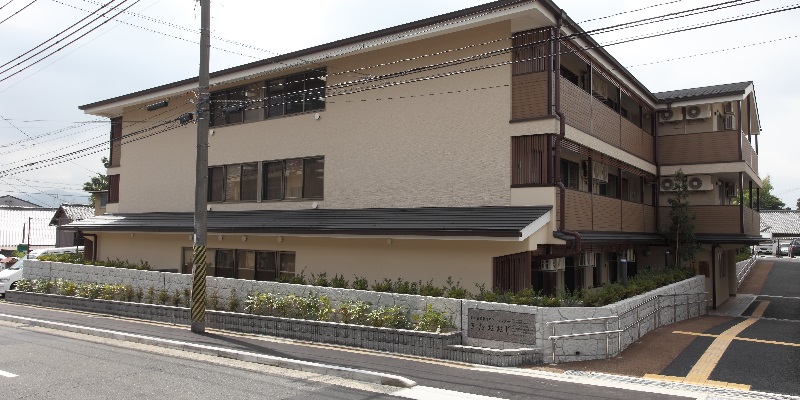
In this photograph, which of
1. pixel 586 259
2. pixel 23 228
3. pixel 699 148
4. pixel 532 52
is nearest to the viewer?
pixel 532 52

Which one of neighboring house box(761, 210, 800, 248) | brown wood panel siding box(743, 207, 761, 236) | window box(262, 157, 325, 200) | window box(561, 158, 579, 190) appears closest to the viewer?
window box(561, 158, 579, 190)

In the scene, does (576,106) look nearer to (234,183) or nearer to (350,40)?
(350,40)

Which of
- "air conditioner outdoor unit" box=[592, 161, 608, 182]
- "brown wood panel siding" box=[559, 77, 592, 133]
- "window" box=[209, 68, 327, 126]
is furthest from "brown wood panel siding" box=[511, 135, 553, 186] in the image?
"window" box=[209, 68, 327, 126]

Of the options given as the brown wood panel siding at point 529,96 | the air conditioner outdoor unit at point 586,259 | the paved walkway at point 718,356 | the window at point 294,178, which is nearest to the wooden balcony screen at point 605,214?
the air conditioner outdoor unit at point 586,259

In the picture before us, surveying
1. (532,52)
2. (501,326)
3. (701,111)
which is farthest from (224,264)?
(701,111)

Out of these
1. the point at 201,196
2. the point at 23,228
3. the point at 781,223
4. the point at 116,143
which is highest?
the point at 116,143

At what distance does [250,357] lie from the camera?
12.2 m

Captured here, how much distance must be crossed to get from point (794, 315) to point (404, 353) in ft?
60.4

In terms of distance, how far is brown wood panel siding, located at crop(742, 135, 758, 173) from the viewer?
24.4m

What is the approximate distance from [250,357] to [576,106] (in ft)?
36.4

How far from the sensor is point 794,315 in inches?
904

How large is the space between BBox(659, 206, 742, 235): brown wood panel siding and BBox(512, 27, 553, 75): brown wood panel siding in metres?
11.8

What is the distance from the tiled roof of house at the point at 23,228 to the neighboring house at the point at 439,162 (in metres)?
40.4

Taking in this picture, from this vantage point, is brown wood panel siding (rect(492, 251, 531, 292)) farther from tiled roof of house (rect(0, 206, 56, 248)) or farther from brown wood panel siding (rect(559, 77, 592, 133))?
tiled roof of house (rect(0, 206, 56, 248))
